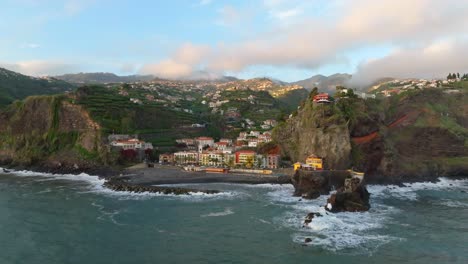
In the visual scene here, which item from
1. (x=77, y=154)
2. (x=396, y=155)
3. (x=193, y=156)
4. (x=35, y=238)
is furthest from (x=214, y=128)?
(x=35, y=238)

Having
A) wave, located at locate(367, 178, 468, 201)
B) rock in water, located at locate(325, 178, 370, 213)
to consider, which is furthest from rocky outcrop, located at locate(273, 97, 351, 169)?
rock in water, located at locate(325, 178, 370, 213)

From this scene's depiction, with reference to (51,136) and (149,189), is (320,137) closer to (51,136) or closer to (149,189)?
(149,189)

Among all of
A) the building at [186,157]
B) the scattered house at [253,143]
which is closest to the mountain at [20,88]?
the building at [186,157]

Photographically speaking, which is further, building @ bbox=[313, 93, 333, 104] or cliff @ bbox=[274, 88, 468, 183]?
building @ bbox=[313, 93, 333, 104]

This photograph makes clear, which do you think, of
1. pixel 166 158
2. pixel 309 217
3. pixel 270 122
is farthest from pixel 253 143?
pixel 309 217

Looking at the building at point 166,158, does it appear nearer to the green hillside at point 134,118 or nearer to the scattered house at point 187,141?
the green hillside at point 134,118

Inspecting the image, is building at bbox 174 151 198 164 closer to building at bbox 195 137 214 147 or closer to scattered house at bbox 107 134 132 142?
building at bbox 195 137 214 147
